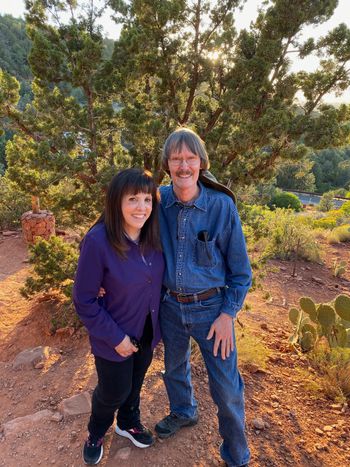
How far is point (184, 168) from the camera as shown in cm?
163

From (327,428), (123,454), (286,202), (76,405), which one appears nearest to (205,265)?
(123,454)

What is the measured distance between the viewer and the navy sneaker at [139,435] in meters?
2.10

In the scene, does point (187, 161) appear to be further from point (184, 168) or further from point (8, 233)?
A: point (8, 233)

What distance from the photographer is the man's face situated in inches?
64.0

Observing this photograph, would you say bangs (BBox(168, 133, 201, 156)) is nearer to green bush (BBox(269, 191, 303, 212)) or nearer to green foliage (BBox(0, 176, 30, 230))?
green foliage (BBox(0, 176, 30, 230))

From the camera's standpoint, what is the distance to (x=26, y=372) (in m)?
3.03

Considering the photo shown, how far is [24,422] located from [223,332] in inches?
62.7

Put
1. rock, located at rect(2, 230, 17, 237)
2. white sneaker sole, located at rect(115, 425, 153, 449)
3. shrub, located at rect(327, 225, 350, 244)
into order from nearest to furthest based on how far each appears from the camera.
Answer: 1. white sneaker sole, located at rect(115, 425, 153, 449)
2. rock, located at rect(2, 230, 17, 237)
3. shrub, located at rect(327, 225, 350, 244)

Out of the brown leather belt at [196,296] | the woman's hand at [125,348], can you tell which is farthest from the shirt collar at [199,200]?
the woman's hand at [125,348]

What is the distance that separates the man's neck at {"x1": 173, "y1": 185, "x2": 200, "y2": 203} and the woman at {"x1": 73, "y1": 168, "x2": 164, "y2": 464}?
0.36 ft

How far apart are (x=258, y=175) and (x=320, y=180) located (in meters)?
37.2

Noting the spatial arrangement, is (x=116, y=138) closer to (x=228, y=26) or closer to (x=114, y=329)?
(x=228, y=26)

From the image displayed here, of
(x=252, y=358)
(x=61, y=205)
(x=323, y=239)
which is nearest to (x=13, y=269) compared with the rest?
(x=61, y=205)

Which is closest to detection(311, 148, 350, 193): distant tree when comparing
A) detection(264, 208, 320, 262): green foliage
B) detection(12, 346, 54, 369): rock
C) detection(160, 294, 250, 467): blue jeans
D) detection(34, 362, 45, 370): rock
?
detection(264, 208, 320, 262): green foliage
